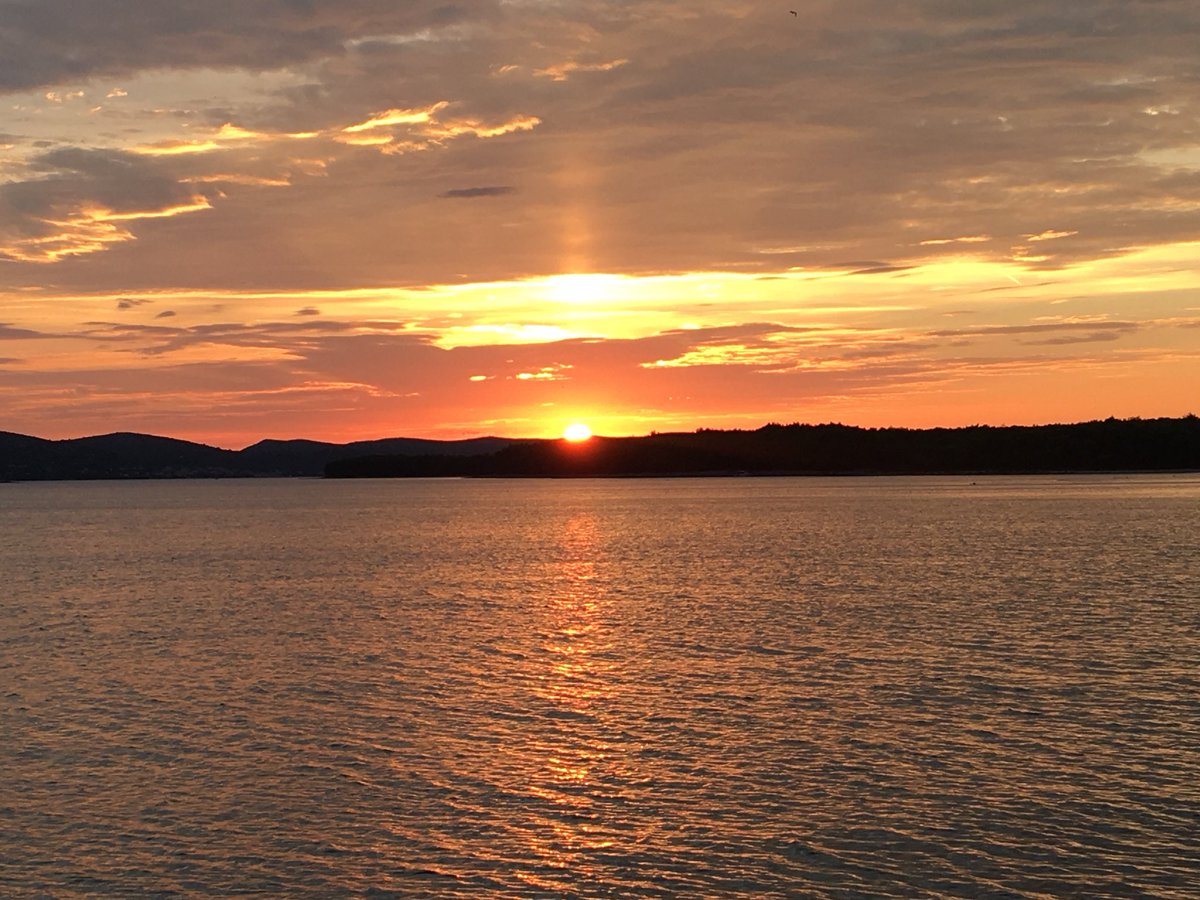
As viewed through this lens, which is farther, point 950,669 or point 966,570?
point 966,570

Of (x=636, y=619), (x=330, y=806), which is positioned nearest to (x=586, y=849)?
(x=330, y=806)

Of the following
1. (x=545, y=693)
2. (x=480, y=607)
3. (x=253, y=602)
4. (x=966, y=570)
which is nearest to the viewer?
(x=545, y=693)

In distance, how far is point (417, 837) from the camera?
2259 cm

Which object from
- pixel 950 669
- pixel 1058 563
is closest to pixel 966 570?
pixel 1058 563

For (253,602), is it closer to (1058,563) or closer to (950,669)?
(950,669)

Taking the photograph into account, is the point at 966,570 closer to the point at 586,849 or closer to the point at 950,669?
the point at 950,669

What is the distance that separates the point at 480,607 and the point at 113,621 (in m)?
17.0

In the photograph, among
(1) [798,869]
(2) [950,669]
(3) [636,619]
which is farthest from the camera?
(3) [636,619]

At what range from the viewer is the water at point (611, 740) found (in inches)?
820

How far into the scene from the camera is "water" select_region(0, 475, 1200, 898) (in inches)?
820

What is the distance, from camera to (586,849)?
71.1 feet

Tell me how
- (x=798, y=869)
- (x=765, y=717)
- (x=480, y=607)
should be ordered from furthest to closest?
(x=480, y=607), (x=765, y=717), (x=798, y=869)

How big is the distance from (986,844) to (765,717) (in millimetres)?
10637

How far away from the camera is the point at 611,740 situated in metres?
29.6
